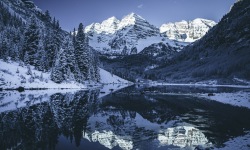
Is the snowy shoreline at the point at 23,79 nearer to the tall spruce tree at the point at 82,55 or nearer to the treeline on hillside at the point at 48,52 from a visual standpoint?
the treeline on hillside at the point at 48,52

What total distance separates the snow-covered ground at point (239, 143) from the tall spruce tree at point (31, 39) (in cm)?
7623

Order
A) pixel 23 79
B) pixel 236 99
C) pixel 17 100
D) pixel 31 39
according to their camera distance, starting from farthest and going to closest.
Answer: pixel 31 39, pixel 23 79, pixel 236 99, pixel 17 100

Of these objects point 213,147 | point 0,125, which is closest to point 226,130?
point 213,147

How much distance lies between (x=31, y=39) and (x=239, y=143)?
83549 millimetres

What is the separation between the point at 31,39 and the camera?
87250mm

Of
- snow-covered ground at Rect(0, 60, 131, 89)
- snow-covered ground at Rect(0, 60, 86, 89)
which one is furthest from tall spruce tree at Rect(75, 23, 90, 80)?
snow-covered ground at Rect(0, 60, 86, 89)

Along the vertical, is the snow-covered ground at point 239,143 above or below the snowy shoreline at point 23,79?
below

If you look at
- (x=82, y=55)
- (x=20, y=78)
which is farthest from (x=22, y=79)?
(x=82, y=55)

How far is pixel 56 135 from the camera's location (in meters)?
17.9

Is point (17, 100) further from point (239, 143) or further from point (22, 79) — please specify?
point (239, 143)

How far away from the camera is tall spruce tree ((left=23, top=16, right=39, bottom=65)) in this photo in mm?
84375

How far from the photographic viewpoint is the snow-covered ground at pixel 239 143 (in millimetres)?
14812

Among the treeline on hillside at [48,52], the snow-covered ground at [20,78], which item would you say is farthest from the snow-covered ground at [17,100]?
the treeline on hillside at [48,52]

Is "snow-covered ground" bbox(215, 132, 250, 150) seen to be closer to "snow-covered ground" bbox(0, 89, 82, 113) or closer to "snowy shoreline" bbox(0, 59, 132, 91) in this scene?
"snow-covered ground" bbox(0, 89, 82, 113)
